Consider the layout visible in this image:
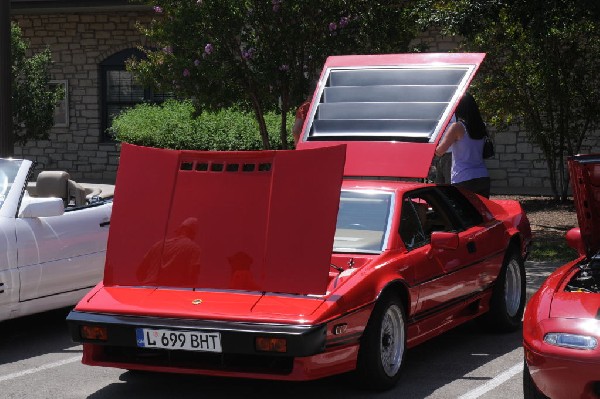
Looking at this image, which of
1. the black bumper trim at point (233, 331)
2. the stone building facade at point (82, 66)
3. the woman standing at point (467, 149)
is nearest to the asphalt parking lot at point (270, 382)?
the black bumper trim at point (233, 331)

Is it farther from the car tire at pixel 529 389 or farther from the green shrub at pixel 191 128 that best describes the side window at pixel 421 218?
the green shrub at pixel 191 128

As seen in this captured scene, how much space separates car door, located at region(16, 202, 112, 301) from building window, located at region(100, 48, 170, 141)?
50.2 ft

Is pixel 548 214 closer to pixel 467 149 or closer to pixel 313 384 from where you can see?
pixel 467 149

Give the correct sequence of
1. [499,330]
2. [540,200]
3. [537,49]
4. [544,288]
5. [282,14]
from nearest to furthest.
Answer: [544,288] < [499,330] < [282,14] < [537,49] < [540,200]

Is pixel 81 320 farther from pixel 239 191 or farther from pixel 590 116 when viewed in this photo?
pixel 590 116

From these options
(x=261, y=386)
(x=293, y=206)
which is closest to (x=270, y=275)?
(x=293, y=206)

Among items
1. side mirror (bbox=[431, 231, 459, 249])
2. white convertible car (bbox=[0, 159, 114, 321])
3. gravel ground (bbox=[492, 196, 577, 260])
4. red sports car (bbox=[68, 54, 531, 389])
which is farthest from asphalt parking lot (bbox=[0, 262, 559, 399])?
gravel ground (bbox=[492, 196, 577, 260])

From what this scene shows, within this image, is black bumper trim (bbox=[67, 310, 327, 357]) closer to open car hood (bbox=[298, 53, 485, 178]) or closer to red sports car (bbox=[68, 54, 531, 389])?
red sports car (bbox=[68, 54, 531, 389])

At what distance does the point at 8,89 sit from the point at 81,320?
19.7ft

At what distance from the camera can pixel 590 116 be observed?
17094mm

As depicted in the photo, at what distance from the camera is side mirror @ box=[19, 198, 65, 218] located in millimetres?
7926

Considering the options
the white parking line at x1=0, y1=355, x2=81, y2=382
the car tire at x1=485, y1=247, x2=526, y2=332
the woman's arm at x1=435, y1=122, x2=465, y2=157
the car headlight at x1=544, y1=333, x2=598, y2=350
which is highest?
the woman's arm at x1=435, y1=122, x2=465, y2=157

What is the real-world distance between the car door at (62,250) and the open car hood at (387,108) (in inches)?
70.0

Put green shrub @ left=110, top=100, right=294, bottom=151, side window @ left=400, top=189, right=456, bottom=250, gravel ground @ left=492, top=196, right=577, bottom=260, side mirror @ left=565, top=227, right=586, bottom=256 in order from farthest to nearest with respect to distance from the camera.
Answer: green shrub @ left=110, top=100, right=294, bottom=151 < gravel ground @ left=492, top=196, right=577, bottom=260 < side window @ left=400, top=189, right=456, bottom=250 < side mirror @ left=565, top=227, right=586, bottom=256
